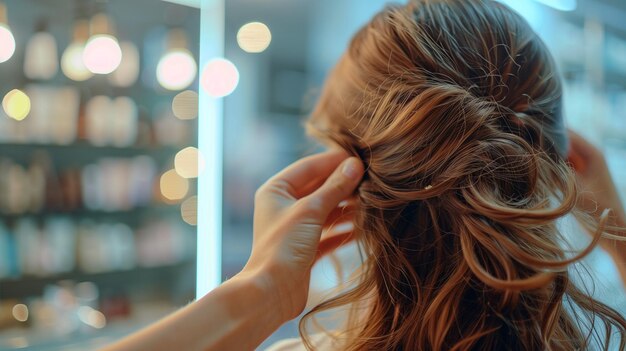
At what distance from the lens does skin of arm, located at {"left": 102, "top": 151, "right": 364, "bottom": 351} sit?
1.67 ft

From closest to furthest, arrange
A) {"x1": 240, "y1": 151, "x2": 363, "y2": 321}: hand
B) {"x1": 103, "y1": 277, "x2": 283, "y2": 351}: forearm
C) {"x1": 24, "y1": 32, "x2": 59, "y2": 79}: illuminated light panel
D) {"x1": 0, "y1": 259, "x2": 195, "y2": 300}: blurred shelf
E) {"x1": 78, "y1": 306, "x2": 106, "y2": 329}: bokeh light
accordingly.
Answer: {"x1": 103, "y1": 277, "x2": 283, "y2": 351}: forearm < {"x1": 240, "y1": 151, "x2": 363, "y2": 321}: hand < {"x1": 0, "y1": 259, "x2": 195, "y2": 300}: blurred shelf < {"x1": 78, "y1": 306, "x2": 106, "y2": 329}: bokeh light < {"x1": 24, "y1": 32, "x2": 59, "y2": 79}: illuminated light panel

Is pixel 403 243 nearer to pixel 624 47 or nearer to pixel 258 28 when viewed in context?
pixel 258 28

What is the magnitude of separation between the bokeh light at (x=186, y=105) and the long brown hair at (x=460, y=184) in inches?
18.1

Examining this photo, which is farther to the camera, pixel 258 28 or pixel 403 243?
pixel 258 28

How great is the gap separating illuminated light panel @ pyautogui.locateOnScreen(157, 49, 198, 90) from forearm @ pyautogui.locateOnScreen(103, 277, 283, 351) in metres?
0.59

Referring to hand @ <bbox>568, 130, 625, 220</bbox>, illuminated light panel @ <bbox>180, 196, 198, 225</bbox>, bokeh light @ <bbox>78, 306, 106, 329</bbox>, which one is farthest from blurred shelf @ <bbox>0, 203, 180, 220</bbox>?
hand @ <bbox>568, 130, 625, 220</bbox>

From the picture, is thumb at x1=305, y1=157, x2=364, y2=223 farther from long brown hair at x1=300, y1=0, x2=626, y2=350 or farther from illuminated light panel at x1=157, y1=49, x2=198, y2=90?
illuminated light panel at x1=157, y1=49, x2=198, y2=90

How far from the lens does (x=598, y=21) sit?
175 cm

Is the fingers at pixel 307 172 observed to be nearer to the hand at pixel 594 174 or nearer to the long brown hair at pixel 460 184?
the long brown hair at pixel 460 184

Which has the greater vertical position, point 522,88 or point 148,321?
point 522,88

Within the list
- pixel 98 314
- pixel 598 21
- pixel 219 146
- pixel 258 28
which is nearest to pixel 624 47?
pixel 598 21

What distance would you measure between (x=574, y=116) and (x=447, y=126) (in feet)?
4.47

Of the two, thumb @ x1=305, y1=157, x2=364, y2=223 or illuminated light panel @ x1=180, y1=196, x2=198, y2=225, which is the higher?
thumb @ x1=305, y1=157, x2=364, y2=223

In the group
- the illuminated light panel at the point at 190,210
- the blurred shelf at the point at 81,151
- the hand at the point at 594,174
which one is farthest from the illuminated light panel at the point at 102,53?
the hand at the point at 594,174
